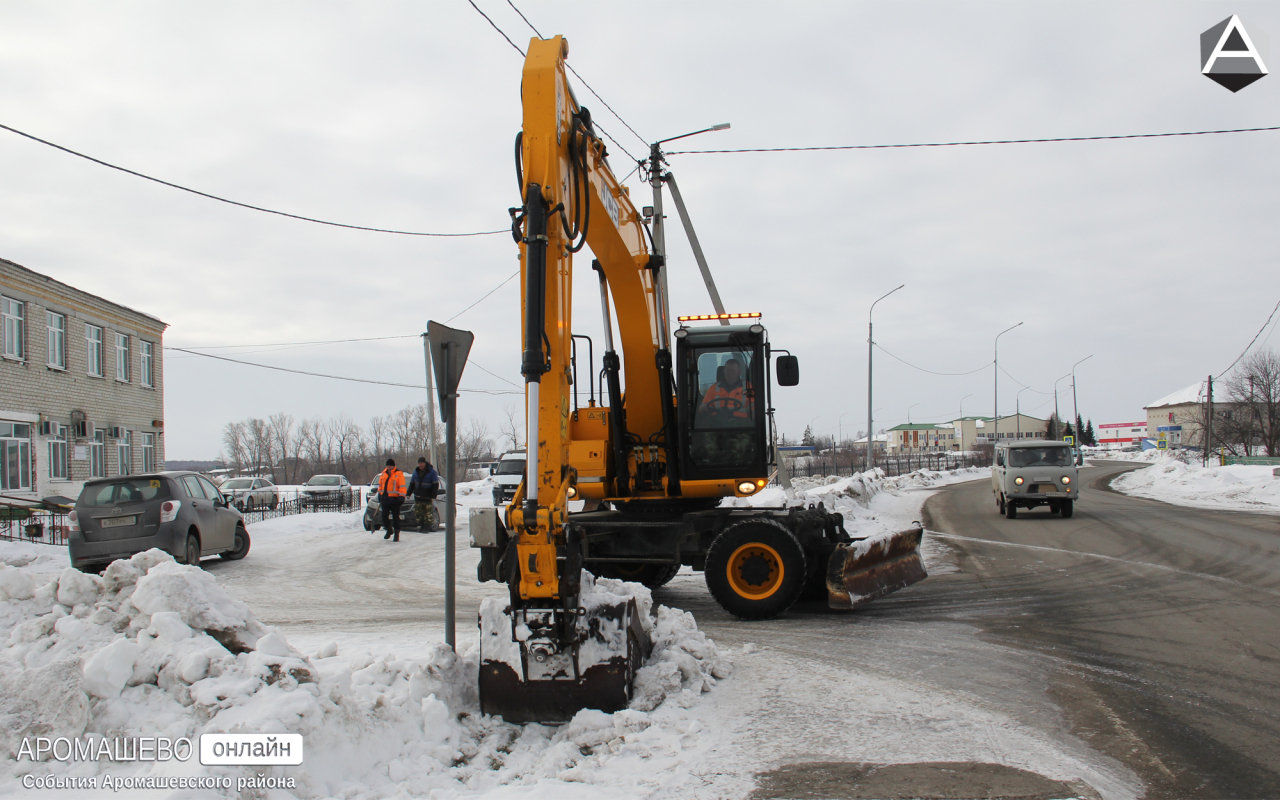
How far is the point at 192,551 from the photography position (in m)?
12.1

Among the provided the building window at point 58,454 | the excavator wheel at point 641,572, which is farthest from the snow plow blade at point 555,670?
the building window at point 58,454

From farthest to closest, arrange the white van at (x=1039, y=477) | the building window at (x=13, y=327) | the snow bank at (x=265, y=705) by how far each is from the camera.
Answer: the building window at (x=13, y=327)
the white van at (x=1039, y=477)
the snow bank at (x=265, y=705)

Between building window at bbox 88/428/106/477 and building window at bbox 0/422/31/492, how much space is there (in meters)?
2.77

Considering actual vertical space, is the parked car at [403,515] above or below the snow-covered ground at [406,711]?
below

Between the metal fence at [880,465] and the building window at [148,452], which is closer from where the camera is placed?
the building window at [148,452]

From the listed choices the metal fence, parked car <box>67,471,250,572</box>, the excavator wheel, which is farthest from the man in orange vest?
the metal fence

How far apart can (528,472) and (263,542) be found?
14314 mm

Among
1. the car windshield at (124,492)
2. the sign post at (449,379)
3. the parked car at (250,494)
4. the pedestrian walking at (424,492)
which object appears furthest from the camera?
the parked car at (250,494)

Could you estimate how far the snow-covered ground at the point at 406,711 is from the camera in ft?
12.0

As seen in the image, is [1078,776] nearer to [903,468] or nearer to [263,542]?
[263,542]

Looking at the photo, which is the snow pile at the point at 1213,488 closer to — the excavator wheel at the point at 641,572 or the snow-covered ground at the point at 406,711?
the excavator wheel at the point at 641,572

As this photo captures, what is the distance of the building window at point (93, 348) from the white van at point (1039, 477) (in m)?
27.8

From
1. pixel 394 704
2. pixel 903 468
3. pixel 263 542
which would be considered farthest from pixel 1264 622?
pixel 903 468

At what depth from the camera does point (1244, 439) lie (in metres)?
66.1
